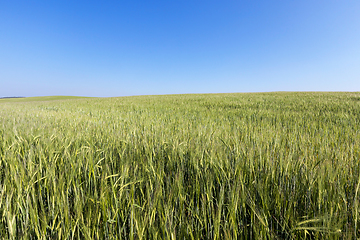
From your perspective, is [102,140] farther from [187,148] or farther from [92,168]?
[187,148]

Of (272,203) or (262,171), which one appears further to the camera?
(262,171)

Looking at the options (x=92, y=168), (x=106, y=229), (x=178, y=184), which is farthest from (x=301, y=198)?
(x=92, y=168)

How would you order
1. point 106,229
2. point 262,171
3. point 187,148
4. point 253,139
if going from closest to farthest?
point 106,229, point 262,171, point 187,148, point 253,139

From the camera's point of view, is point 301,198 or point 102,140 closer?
point 301,198

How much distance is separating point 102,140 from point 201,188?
1.29 metres

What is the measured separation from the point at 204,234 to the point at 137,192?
407mm

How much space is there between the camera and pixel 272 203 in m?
0.78

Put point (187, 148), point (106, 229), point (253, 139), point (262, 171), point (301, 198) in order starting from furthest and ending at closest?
point (253, 139) < point (187, 148) < point (262, 171) < point (301, 198) < point (106, 229)

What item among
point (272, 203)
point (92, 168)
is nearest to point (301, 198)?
point (272, 203)

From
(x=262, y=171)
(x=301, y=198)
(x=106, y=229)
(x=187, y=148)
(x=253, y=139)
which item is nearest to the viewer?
(x=106, y=229)

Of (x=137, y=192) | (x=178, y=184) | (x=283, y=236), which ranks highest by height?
(x=178, y=184)

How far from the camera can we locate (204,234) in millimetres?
740

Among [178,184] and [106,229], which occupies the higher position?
[178,184]

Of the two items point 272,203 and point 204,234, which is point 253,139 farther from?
point 204,234
